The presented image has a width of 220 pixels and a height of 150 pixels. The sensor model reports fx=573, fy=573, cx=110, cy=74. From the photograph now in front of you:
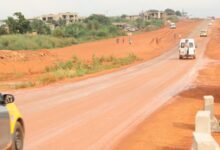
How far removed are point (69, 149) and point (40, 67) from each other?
43.0 m

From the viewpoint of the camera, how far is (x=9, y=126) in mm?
9258

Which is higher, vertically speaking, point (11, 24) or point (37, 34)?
point (11, 24)

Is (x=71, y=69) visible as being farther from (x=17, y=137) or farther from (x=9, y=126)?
(x=9, y=126)

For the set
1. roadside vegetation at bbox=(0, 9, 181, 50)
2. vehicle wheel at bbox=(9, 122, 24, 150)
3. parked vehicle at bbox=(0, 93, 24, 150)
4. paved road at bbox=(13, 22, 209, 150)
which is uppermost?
parked vehicle at bbox=(0, 93, 24, 150)

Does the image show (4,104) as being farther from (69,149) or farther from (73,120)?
(73,120)

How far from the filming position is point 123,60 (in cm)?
5834

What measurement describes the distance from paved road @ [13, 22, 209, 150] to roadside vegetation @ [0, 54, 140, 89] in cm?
315

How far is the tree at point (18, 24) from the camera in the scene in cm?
9144

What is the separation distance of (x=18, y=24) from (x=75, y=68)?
50.1 metres

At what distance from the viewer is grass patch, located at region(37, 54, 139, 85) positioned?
3642 cm

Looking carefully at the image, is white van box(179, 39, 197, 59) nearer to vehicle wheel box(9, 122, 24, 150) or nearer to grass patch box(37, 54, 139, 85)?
grass patch box(37, 54, 139, 85)

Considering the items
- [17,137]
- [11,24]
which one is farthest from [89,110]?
[11,24]

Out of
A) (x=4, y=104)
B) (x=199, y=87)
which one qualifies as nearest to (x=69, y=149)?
(x=4, y=104)

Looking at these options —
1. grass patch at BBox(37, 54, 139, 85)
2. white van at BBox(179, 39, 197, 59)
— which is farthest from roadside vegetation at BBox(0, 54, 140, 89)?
white van at BBox(179, 39, 197, 59)
